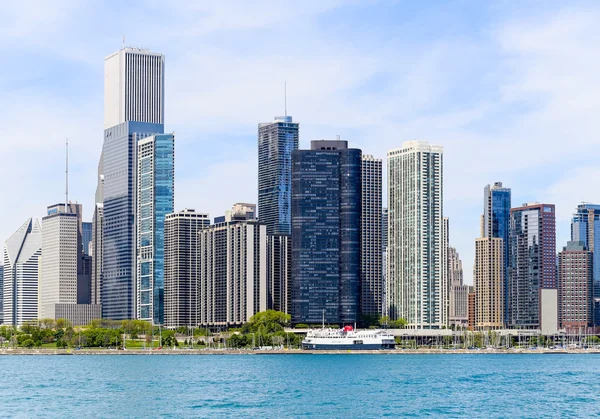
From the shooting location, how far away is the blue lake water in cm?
11112

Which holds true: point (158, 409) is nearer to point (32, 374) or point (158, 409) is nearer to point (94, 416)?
point (94, 416)

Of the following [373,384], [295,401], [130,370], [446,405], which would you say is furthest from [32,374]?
[446,405]

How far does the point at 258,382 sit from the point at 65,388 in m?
27.0

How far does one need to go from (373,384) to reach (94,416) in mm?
54222

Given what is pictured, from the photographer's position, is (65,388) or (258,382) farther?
(258,382)

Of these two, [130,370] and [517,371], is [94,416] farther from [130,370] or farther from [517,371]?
[517,371]

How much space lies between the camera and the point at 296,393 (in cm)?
13388

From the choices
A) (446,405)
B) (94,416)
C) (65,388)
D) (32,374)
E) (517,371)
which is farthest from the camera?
(517,371)

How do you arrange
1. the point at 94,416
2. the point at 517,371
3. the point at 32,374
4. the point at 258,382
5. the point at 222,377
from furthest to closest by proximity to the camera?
the point at 517,371
the point at 32,374
the point at 222,377
the point at 258,382
the point at 94,416

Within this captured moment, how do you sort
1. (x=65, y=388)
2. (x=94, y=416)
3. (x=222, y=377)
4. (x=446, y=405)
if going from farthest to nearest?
1. (x=222, y=377)
2. (x=65, y=388)
3. (x=446, y=405)
4. (x=94, y=416)

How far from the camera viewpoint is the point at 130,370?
18688cm

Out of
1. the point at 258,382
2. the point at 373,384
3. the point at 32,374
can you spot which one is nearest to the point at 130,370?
the point at 32,374

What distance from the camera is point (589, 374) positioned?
184250mm

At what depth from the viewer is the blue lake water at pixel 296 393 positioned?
111 metres
